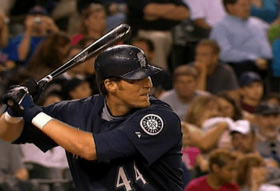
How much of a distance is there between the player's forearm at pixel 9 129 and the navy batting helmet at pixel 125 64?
22.9 inches

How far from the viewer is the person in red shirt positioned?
720 cm

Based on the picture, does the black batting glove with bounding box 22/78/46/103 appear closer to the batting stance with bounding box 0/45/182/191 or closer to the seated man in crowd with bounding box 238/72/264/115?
the batting stance with bounding box 0/45/182/191

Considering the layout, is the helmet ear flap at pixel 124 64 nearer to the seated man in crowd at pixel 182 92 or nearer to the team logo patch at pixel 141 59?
the team logo patch at pixel 141 59

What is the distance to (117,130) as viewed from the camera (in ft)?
14.6

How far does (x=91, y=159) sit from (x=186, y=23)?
6371 mm

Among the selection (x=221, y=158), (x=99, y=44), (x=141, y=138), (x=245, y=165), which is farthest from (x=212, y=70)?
(x=141, y=138)

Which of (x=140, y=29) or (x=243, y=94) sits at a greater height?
(x=140, y=29)

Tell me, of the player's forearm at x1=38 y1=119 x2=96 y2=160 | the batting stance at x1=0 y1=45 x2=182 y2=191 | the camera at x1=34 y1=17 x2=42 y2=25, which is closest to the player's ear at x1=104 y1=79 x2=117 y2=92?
the batting stance at x1=0 y1=45 x2=182 y2=191

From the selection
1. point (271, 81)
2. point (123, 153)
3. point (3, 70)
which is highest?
point (123, 153)

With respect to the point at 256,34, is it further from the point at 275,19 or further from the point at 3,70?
the point at 3,70

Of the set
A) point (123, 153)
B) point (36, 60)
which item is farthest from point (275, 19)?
point (123, 153)

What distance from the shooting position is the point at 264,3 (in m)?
11.3

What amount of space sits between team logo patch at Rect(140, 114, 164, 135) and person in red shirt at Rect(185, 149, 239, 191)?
110 inches

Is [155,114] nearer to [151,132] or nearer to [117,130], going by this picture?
[151,132]
